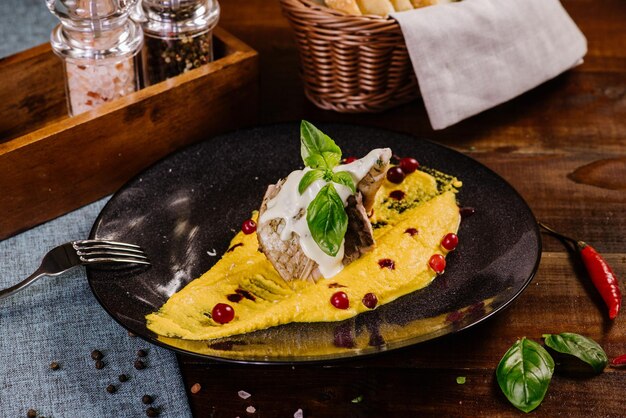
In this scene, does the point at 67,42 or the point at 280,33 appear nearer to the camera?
the point at 67,42

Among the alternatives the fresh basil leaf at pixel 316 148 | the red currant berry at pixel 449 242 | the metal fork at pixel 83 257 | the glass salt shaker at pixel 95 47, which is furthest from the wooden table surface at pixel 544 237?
the glass salt shaker at pixel 95 47

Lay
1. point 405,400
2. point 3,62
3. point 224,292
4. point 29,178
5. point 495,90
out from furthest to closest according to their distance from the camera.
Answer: point 495,90 < point 3,62 < point 29,178 < point 224,292 < point 405,400

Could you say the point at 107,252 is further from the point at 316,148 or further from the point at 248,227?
the point at 316,148

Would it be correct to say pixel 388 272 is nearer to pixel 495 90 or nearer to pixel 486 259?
pixel 486 259

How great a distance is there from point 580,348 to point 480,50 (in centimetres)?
130

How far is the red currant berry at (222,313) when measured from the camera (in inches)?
93.7

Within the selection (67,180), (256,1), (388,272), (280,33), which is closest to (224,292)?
(388,272)

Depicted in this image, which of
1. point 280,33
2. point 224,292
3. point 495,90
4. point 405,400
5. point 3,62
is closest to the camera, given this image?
point 405,400

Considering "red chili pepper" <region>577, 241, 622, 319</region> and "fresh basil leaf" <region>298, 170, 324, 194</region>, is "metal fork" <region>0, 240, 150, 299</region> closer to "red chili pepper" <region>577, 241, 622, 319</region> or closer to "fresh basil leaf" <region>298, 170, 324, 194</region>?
"fresh basil leaf" <region>298, 170, 324, 194</region>

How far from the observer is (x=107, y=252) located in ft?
8.25

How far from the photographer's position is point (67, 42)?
2891mm

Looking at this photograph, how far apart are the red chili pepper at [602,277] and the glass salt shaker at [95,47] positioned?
62.2 inches

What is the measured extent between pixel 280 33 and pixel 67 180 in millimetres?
1400

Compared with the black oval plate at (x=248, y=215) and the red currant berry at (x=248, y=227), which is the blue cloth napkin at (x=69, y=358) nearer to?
the black oval plate at (x=248, y=215)
